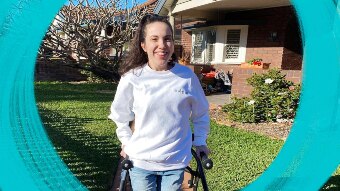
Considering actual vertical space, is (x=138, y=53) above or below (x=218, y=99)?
above

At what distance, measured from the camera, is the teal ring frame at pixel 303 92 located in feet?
9.71

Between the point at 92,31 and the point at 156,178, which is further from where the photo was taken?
the point at 92,31

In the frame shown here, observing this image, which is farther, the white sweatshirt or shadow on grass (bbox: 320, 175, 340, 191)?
shadow on grass (bbox: 320, 175, 340, 191)

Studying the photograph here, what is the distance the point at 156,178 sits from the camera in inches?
114

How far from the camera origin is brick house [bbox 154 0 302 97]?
13391mm

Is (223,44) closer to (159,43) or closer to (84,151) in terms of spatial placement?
(84,151)

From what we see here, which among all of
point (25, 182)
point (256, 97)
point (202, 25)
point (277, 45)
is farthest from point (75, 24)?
point (25, 182)

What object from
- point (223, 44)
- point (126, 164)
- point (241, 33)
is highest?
point (241, 33)

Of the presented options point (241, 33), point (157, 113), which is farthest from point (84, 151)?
point (241, 33)

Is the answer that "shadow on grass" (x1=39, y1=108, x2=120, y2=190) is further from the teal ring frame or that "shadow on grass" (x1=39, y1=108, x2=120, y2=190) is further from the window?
the window

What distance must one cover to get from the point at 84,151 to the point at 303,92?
3.82 metres

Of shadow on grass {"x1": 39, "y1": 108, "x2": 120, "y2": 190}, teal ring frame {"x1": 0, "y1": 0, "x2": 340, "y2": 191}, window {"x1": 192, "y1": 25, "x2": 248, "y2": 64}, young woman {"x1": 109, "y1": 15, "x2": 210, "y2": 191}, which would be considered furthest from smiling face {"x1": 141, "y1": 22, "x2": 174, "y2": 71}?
window {"x1": 192, "y1": 25, "x2": 248, "y2": 64}

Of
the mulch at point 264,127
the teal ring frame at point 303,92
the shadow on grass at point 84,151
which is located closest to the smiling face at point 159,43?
the teal ring frame at point 303,92

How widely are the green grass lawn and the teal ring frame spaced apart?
163 cm
